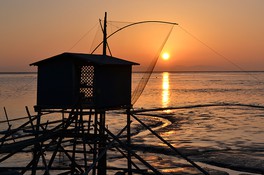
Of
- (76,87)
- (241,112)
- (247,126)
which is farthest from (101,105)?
(241,112)

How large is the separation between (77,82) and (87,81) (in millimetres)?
388

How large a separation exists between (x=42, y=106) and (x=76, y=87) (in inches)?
58.4

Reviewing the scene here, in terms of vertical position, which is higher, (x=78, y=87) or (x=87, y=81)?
(x=87, y=81)

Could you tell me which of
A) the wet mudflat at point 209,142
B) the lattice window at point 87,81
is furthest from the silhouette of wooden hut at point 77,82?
the wet mudflat at point 209,142

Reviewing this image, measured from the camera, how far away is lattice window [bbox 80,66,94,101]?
1462 cm

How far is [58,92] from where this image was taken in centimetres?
1461

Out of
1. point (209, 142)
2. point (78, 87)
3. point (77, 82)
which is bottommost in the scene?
point (209, 142)

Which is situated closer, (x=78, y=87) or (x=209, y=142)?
(x=78, y=87)

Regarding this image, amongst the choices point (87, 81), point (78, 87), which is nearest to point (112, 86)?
point (87, 81)

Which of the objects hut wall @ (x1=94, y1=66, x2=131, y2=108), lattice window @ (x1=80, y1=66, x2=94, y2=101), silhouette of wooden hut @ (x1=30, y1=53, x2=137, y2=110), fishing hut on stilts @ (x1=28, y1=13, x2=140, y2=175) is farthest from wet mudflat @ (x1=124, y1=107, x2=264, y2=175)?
lattice window @ (x1=80, y1=66, x2=94, y2=101)

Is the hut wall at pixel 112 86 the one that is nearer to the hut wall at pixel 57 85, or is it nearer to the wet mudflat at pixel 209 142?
the hut wall at pixel 57 85

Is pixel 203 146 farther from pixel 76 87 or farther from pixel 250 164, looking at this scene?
pixel 76 87

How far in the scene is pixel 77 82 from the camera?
1462cm

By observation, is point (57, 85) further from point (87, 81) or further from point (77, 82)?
point (87, 81)
